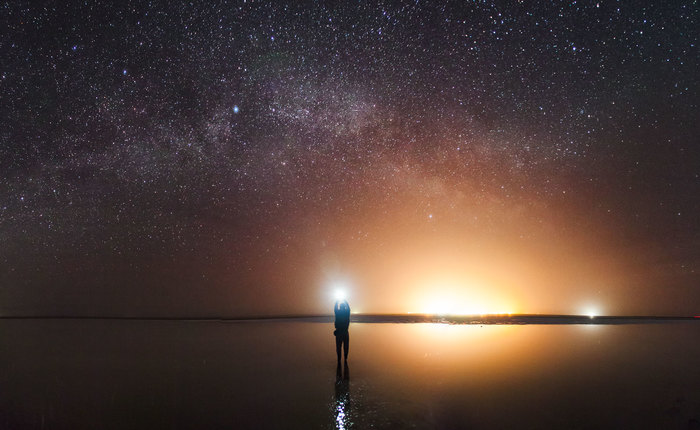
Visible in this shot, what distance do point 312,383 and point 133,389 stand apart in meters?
3.42

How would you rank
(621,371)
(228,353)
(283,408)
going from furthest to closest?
(228,353)
(621,371)
(283,408)

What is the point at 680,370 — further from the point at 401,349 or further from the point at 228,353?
the point at 228,353

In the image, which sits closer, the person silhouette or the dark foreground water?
the dark foreground water

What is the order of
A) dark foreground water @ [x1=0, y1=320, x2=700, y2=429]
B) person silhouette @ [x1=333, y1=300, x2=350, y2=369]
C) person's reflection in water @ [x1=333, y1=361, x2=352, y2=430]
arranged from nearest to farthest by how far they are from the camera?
person's reflection in water @ [x1=333, y1=361, x2=352, y2=430] → dark foreground water @ [x1=0, y1=320, x2=700, y2=429] → person silhouette @ [x1=333, y1=300, x2=350, y2=369]

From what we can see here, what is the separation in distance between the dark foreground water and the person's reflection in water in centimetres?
4

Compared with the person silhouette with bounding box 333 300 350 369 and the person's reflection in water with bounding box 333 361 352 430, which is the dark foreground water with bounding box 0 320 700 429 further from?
the person silhouette with bounding box 333 300 350 369

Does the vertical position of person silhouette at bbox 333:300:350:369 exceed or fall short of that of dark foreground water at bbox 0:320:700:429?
it exceeds it

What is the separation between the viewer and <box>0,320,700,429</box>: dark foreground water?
5121mm

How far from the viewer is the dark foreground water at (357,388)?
5.12m

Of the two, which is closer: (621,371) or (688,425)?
(688,425)

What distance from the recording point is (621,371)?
8.19 metres

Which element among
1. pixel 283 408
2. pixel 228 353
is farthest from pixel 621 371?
pixel 228 353

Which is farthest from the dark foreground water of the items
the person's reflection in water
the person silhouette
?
the person silhouette

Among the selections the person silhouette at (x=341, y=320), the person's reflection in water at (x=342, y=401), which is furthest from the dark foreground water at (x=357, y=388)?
the person silhouette at (x=341, y=320)
